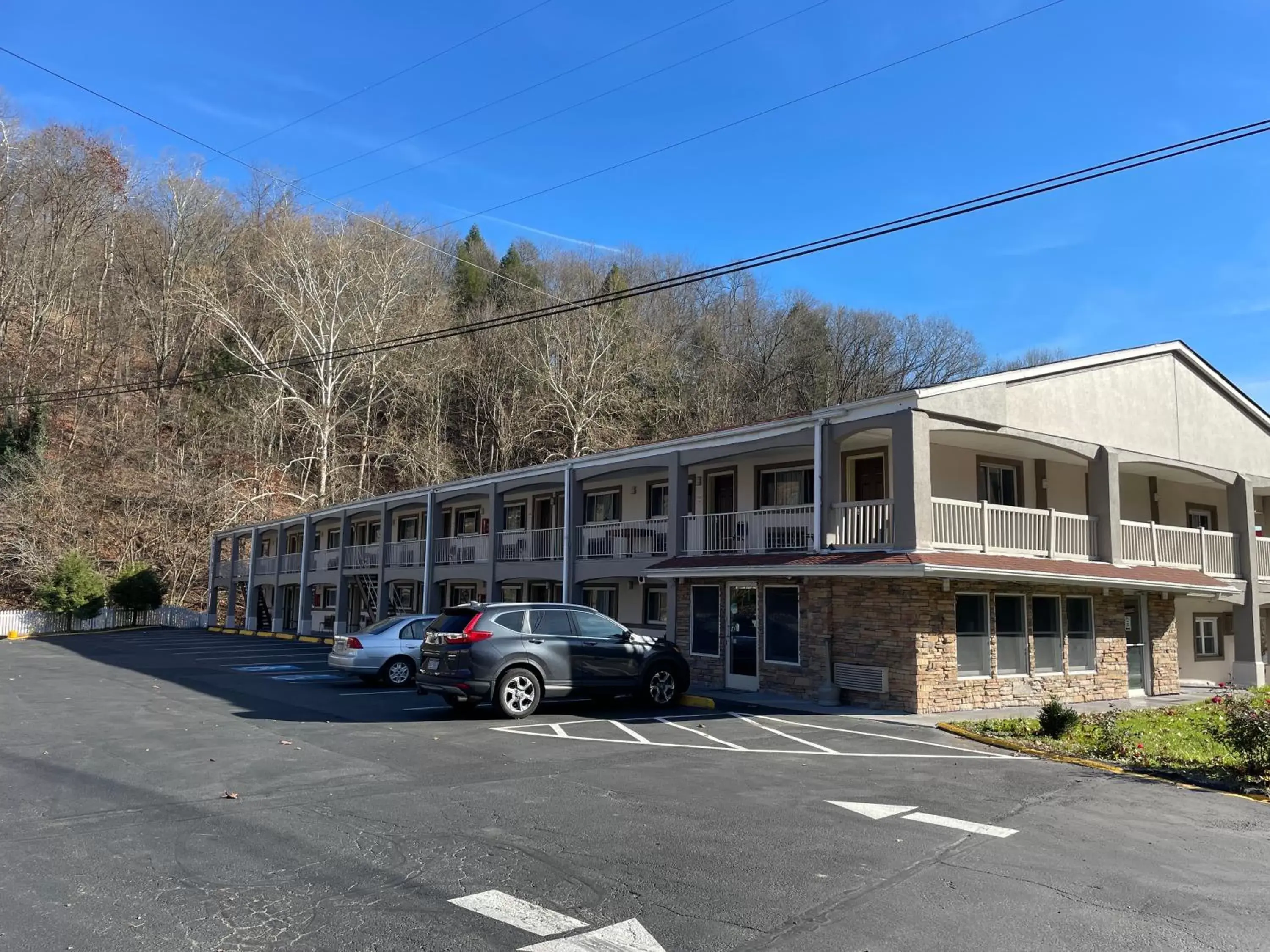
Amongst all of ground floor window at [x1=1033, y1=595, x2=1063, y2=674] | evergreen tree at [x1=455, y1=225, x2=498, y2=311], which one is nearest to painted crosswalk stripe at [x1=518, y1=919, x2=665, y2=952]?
ground floor window at [x1=1033, y1=595, x2=1063, y2=674]

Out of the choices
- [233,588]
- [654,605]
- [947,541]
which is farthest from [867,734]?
[233,588]

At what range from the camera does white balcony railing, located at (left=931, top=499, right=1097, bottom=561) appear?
1709 cm

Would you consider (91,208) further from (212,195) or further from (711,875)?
(711,875)

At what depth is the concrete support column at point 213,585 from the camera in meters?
45.2

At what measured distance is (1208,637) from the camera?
25234 mm

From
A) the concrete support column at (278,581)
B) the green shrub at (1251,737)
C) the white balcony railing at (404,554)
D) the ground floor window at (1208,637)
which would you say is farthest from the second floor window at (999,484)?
the concrete support column at (278,581)

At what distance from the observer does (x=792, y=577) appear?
1805 centimetres

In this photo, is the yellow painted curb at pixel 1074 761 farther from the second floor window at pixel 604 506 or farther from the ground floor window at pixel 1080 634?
the second floor window at pixel 604 506

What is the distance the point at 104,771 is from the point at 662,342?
4261 centimetres

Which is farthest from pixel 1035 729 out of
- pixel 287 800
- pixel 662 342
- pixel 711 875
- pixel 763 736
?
pixel 662 342

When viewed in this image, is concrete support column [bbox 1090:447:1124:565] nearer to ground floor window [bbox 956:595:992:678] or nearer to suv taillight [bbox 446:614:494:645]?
ground floor window [bbox 956:595:992:678]

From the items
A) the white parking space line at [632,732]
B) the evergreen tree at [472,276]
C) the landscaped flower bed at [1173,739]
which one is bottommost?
the white parking space line at [632,732]

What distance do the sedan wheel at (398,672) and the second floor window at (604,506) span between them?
28.4ft

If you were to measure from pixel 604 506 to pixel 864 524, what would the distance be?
11.8 meters
